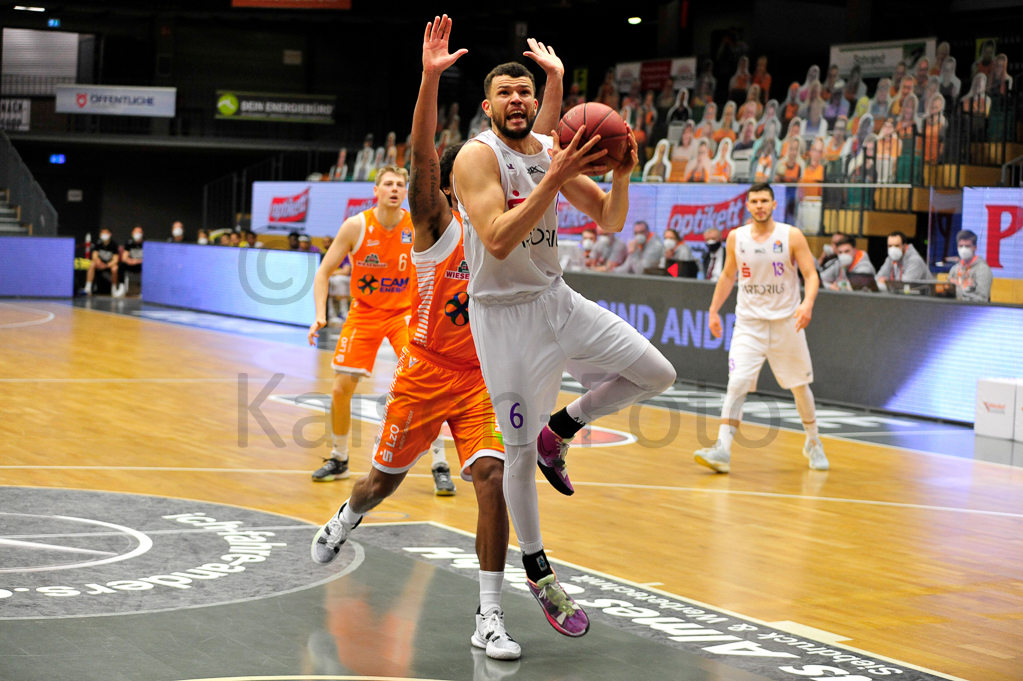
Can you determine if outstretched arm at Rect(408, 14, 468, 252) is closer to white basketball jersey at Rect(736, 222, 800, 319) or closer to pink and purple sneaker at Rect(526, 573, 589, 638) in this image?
pink and purple sneaker at Rect(526, 573, 589, 638)

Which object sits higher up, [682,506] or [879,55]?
[879,55]

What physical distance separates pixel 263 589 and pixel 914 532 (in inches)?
147

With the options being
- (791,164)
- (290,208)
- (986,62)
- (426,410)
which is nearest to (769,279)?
(426,410)

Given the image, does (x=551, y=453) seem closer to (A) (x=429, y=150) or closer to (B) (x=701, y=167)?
(A) (x=429, y=150)

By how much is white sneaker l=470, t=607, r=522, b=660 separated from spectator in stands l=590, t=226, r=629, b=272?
35.3ft

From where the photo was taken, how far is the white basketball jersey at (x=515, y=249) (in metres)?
4.05

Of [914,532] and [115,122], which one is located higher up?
[115,122]

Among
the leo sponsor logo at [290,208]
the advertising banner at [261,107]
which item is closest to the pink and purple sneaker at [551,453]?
the leo sponsor logo at [290,208]

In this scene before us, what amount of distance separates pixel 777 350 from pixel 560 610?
484cm

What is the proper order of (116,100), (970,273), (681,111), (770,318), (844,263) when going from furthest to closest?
(116,100) < (681,111) < (844,263) < (970,273) < (770,318)

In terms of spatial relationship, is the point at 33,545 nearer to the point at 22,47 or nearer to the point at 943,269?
the point at 943,269

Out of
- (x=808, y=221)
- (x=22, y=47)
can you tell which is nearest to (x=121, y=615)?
(x=808, y=221)

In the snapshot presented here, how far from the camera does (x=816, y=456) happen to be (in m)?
8.54

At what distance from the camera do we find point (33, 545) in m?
5.50
